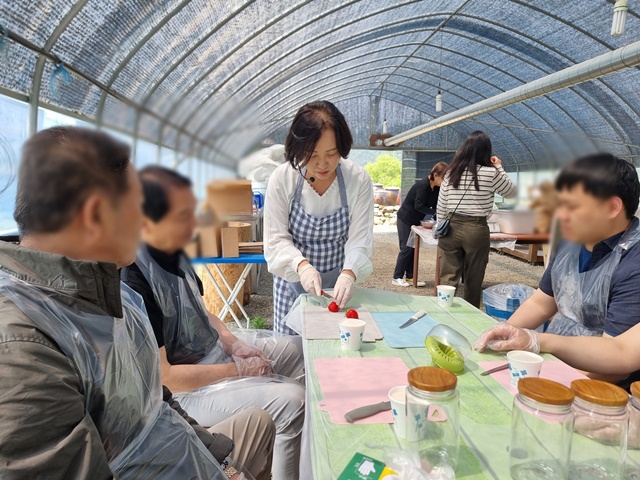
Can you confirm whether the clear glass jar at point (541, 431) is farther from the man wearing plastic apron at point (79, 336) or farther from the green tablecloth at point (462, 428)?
the man wearing plastic apron at point (79, 336)

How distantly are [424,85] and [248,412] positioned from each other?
53.0 ft

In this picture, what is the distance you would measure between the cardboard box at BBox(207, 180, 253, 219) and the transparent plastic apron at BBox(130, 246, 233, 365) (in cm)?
111

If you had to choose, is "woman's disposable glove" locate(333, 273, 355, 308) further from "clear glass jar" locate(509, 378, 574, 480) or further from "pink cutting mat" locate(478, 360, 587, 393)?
"clear glass jar" locate(509, 378, 574, 480)

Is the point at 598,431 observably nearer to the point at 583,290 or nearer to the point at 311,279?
the point at 583,290

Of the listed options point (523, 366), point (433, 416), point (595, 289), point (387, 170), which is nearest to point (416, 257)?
point (595, 289)

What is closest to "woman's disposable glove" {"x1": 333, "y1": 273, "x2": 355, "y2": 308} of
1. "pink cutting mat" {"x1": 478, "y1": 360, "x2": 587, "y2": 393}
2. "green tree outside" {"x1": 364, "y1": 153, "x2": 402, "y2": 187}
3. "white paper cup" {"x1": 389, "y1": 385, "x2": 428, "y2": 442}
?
"pink cutting mat" {"x1": 478, "y1": 360, "x2": 587, "y2": 393}

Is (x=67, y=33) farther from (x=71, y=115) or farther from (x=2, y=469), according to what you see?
(x=2, y=469)

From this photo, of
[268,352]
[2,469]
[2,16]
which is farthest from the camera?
[268,352]

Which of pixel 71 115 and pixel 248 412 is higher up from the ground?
pixel 71 115

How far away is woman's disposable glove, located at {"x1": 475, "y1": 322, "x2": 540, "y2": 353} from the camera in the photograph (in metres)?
1.53

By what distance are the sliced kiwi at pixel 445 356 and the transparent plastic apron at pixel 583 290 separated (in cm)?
53

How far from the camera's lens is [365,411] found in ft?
3.62

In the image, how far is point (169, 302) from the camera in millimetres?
1609

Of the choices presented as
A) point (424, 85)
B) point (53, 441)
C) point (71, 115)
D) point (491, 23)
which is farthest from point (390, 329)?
point (424, 85)
